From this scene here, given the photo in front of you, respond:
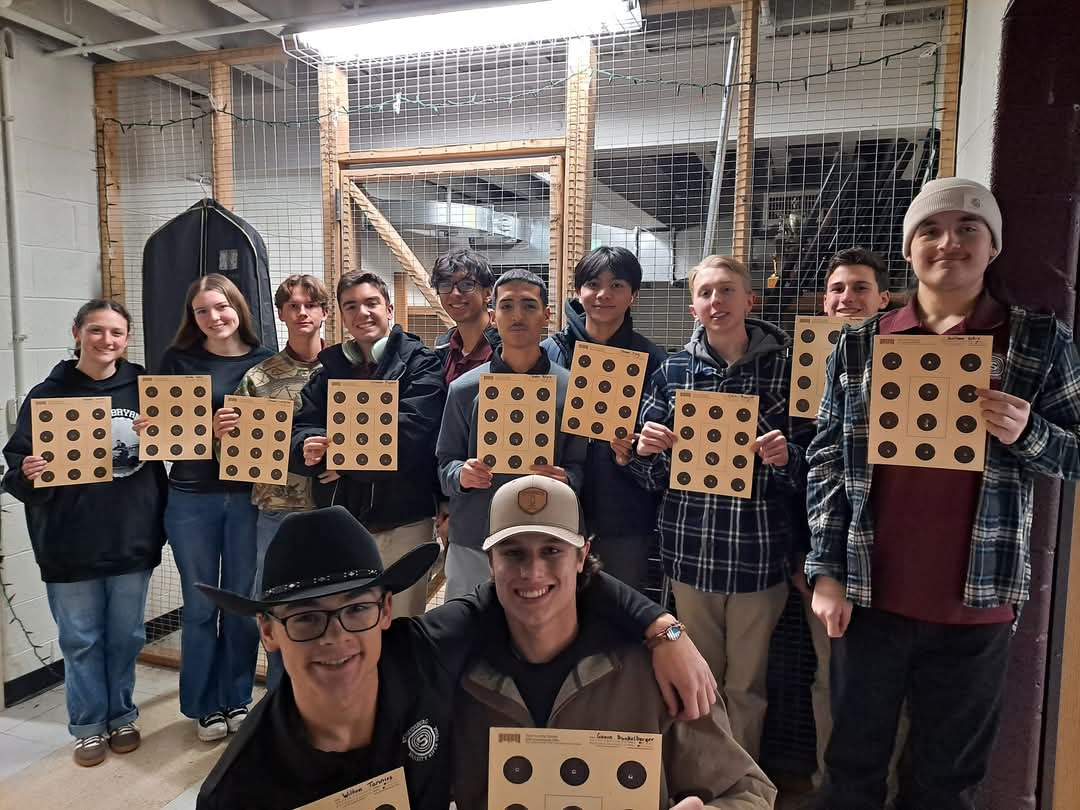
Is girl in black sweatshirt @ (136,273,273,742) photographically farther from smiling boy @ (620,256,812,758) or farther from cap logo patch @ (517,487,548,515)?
cap logo patch @ (517,487,548,515)

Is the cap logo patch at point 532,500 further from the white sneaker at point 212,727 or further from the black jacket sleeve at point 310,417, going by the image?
the white sneaker at point 212,727

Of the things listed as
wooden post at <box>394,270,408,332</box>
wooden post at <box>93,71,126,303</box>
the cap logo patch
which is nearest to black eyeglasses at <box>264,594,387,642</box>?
the cap logo patch

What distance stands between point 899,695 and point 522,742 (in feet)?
3.28

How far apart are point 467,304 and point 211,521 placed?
120cm

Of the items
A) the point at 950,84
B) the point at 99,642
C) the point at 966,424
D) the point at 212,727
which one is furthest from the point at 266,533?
the point at 950,84

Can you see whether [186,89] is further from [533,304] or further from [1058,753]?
[1058,753]

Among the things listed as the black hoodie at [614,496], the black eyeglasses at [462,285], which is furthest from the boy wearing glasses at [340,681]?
the black eyeglasses at [462,285]

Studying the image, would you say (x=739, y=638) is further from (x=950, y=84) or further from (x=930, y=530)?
(x=950, y=84)

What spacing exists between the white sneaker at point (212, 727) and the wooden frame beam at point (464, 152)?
2276 mm

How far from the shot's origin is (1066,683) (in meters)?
1.85

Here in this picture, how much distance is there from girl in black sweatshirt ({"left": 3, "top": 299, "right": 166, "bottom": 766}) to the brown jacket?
6.00 feet

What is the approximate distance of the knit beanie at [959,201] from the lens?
145cm

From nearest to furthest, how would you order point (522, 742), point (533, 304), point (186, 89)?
point (522, 742) → point (533, 304) → point (186, 89)

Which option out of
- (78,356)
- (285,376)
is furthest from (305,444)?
(78,356)
